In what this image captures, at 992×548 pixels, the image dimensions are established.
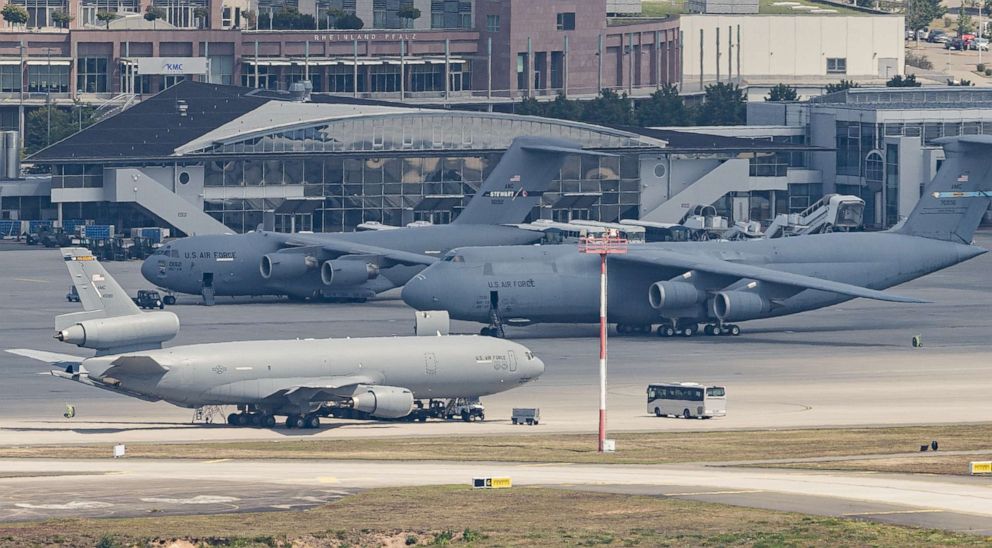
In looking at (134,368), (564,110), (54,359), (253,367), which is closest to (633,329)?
(253,367)

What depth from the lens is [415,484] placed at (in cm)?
6094

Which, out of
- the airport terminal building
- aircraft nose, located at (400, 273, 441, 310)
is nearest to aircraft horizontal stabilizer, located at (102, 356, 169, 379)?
aircraft nose, located at (400, 273, 441, 310)

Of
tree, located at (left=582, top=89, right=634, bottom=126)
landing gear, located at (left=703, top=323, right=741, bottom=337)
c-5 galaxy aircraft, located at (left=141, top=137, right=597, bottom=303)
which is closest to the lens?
landing gear, located at (left=703, top=323, right=741, bottom=337)

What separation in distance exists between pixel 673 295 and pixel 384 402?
3039 cm

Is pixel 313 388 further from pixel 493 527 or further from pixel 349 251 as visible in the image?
pixel 349 251

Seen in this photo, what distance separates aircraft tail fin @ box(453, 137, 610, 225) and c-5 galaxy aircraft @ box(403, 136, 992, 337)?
17.6m

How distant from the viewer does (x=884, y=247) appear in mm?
109438

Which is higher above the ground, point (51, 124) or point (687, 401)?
point (51, 124)

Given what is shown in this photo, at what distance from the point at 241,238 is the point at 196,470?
5748cm

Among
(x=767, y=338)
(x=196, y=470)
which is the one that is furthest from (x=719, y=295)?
(x=196, y=470)

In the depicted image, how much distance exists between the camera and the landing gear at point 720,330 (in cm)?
10525

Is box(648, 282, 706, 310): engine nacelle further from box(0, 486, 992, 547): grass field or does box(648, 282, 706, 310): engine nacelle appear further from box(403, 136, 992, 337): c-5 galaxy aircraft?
box(0, 486, 992, 547): grass field

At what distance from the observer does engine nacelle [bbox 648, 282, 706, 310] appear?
103m

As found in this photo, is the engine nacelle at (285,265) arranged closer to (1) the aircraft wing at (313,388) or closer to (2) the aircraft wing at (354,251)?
(2) the aircraft wing at (354,251)
